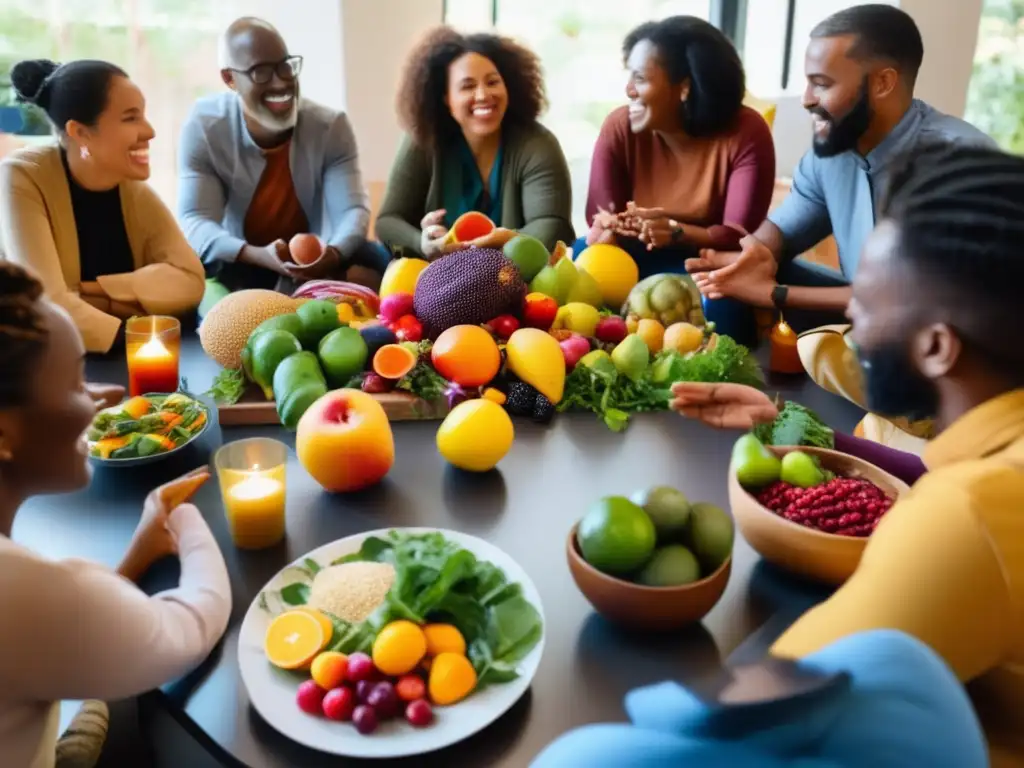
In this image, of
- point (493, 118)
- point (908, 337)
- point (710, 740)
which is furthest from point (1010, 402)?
point (493, 118)

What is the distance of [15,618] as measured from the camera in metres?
0.74

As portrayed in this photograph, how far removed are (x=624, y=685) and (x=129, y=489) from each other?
748mm

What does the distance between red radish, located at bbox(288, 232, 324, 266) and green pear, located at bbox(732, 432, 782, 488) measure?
4.68ft

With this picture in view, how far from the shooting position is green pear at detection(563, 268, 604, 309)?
1733mm

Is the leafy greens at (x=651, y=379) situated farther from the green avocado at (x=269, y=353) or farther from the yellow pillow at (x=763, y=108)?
the yellow pillow at (x=763, y=108)

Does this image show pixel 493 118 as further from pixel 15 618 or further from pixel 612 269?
pixel 15 618

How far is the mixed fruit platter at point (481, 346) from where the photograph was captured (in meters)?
1.42

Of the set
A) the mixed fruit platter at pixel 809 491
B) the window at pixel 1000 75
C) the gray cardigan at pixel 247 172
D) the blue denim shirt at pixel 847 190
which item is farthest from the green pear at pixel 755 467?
the window at pixel 1000 75

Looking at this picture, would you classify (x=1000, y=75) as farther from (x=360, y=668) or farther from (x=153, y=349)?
(x=360, y=668)

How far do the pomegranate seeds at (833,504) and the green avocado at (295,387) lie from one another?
68cm

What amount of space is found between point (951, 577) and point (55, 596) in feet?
2.36

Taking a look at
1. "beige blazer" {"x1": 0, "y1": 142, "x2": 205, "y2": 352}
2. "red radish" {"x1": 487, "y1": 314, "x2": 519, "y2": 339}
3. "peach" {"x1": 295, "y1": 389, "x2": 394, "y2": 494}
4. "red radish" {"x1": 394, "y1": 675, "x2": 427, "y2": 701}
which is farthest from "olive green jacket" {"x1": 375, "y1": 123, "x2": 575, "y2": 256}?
"red radish" {"x1": 394, "y1": 675, "x2": 427, "y2": 701}

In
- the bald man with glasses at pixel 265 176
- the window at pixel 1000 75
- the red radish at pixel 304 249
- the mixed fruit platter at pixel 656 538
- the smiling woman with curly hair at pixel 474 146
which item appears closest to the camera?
the mixed fruit platter at pixel 656 538

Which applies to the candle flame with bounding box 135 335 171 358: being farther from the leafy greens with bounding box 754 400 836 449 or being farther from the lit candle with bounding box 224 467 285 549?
the leafy greens with bounding box 754 400 836 449
